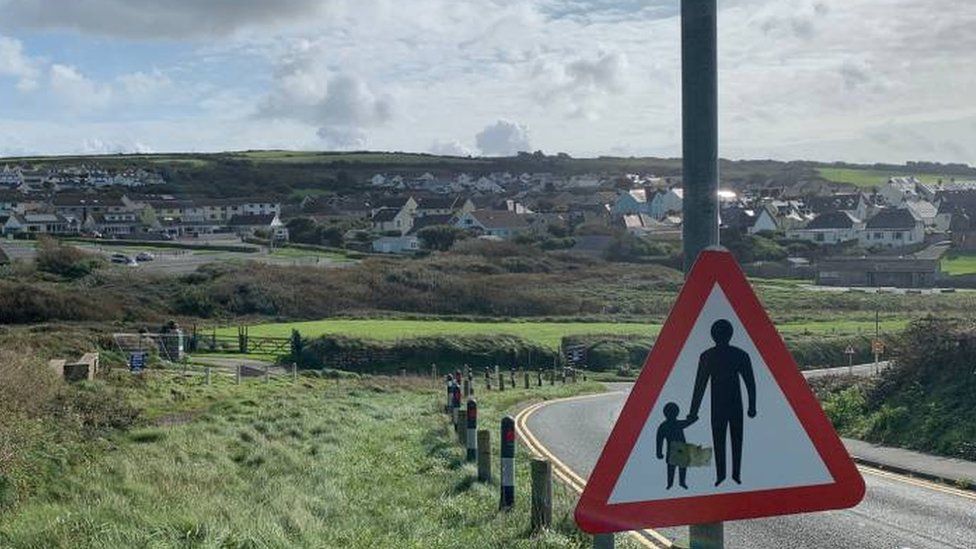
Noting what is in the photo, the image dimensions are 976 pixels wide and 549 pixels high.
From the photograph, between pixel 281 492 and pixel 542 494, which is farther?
pixel 281 492

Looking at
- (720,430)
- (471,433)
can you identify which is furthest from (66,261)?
(720,430)

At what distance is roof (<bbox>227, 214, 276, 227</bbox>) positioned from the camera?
11419cm

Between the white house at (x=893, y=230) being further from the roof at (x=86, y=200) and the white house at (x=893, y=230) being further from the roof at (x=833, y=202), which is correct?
the roof at (x=86, y=200)

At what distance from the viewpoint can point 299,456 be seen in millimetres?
13289

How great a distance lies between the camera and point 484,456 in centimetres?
1098

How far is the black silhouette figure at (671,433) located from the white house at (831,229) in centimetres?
10487

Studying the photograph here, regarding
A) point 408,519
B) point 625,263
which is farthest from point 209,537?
point 625,263

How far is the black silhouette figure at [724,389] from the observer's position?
3.89m

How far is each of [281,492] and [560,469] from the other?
5.15 meters

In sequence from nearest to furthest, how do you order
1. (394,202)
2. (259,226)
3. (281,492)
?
1. (281,492)
2. (259,226)
3. (394,202)

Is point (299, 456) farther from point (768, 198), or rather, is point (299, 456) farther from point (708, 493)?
point (768, 198)

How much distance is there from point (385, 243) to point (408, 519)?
9387 cm

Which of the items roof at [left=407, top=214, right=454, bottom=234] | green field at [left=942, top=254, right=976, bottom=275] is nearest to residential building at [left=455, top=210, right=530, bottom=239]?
roof at [left=407, top=214, right=454, bottom=234]

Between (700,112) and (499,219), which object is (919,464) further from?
(499,219)
